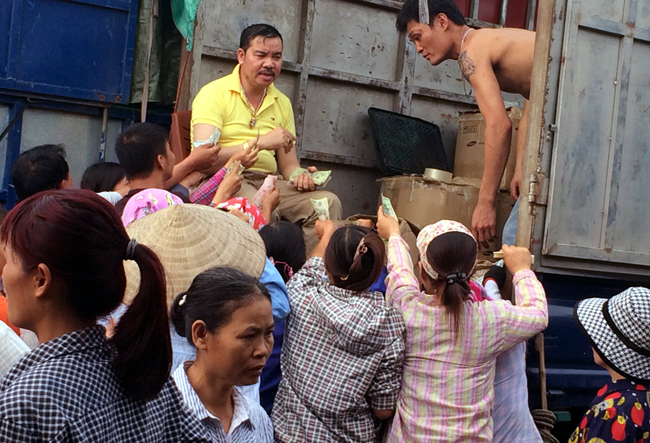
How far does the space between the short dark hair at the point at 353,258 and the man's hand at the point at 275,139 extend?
194 cm

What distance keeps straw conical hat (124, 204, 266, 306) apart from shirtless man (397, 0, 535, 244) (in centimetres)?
224

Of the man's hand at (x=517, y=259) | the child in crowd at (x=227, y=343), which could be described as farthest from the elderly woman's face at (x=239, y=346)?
the man's hand at (x=517, y=259)

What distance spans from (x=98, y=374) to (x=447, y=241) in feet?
5.78

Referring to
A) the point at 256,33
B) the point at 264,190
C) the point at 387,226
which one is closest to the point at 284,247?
the point at 387,226

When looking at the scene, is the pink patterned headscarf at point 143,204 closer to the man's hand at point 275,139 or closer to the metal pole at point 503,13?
the man's hand at point 275,139

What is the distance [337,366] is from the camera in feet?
9.95

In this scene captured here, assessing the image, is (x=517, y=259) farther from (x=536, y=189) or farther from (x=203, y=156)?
(x=203, y=156)

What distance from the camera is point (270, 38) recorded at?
5.18 meters

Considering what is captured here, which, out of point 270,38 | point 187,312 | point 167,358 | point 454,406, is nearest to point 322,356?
point 454,406

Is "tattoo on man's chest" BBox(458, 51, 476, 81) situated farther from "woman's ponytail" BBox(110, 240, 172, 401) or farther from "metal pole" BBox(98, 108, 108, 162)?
"woman's ponytail" BBox(110, 240, 172, 401)

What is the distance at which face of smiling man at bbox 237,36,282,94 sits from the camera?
16.9 ft

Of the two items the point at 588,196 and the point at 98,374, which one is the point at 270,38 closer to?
the point at 588,196

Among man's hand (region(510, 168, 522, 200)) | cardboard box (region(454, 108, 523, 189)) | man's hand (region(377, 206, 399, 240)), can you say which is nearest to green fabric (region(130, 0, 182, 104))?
cardboard box (region(454, 108, 523, 189))

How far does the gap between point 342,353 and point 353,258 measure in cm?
34
